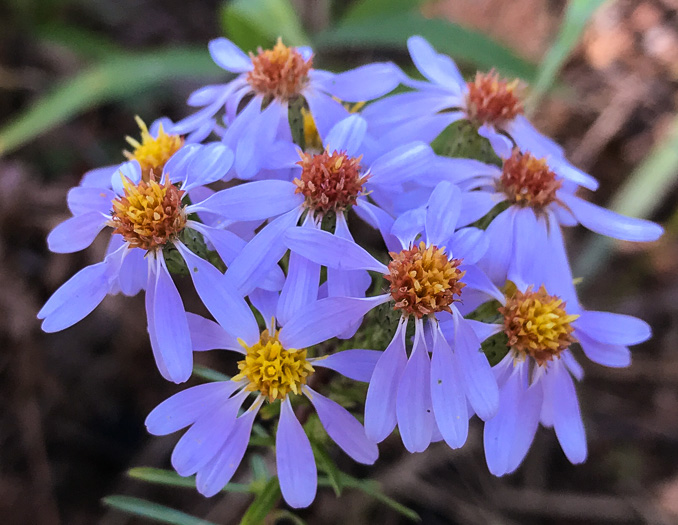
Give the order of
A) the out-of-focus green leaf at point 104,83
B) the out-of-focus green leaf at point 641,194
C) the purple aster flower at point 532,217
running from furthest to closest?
the out-of-focus green leaf at point 641,194 → the out-of-focus green leaf at point 104,83 → the purple aster flower at point 532,217

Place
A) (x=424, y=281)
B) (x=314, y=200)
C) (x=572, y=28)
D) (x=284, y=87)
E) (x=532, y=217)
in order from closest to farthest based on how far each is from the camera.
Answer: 1. (x=424, y=281)
2. (x=314, y=200)
3. (x=532, y=217)
4. (x=284, y=87)
5. (x=572, y=28)

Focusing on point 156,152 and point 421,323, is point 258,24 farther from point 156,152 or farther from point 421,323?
point 421,323

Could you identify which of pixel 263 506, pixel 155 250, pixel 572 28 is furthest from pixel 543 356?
pixel 572 28

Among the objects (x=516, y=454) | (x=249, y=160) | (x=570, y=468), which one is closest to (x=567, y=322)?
(x=516, y=454)

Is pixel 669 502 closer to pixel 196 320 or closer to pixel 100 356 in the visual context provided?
pixel 196 320

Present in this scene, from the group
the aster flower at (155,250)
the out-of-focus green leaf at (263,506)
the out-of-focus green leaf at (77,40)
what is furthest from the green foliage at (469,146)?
the out-of-focus green leaf at (77,40)

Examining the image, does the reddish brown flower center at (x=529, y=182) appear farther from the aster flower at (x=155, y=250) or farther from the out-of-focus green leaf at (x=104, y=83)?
the out-of-focus green leaf at (x=104, y=83)
